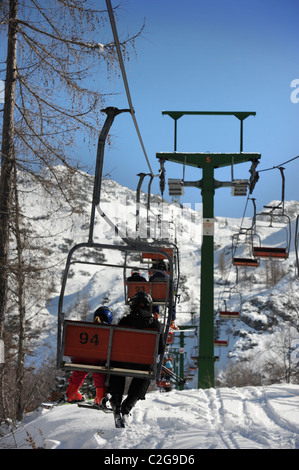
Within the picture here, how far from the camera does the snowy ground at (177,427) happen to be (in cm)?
596

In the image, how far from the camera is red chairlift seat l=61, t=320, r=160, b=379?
4.82 m

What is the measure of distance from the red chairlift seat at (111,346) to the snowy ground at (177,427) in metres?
1.42

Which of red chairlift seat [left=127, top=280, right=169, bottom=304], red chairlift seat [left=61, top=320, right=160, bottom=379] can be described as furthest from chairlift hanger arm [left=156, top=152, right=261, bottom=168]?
red chairlift seat [left=61, top=320, right=160, bottom=379]

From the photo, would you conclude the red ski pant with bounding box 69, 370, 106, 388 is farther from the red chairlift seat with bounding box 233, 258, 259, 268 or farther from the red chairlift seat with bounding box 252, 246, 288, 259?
the red chairlift seat with bounding box 233, 258, 259, 268

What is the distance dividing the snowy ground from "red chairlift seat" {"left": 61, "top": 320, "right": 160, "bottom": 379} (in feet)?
4.67

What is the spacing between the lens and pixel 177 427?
22.4ft

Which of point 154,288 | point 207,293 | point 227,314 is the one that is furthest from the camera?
point 227,314

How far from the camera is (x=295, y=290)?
14575cm

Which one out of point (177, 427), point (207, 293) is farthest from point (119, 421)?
point (207, 293)

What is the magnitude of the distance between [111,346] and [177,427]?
2.54 meters

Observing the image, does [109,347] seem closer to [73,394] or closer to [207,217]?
[73,394]

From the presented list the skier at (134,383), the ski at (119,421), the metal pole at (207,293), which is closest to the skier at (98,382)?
the skier at (134,383)

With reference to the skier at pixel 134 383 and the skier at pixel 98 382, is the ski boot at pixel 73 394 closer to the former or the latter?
the skier at pixel 98 382
